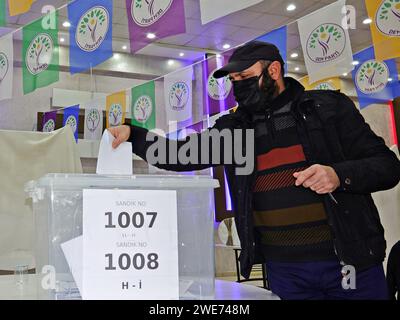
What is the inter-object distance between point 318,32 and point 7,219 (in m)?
2.85

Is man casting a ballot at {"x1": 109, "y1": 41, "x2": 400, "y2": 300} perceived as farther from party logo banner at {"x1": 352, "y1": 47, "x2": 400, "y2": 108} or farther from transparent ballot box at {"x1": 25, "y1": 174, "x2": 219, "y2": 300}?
party logo banner at {"x1": 352, "y1": 47, "x2": 400, "y2": 108}

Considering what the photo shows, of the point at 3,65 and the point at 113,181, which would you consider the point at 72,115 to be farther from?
the point at 113,181

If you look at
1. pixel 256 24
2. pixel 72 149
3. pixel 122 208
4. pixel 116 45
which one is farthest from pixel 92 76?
pixel 122 208

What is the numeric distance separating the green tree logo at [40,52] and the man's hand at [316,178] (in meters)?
2.92

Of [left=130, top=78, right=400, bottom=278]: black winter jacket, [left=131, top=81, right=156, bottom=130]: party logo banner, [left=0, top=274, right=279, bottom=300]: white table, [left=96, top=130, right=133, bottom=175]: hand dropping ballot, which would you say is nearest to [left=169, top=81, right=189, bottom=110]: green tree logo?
[left=131, top=81, right=156, bottom=130]: party logo banner

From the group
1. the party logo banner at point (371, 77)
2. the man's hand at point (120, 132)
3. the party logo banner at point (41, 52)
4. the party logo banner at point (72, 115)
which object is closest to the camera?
the man's hand at point (120, 132)

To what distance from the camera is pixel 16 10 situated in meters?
2.78

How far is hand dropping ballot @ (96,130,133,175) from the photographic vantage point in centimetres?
85

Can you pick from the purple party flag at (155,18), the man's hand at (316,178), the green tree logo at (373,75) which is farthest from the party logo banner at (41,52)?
the green tree logo at (373,75)

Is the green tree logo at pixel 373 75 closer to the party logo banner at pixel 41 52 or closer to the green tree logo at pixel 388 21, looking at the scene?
the green tree logo at pixel 388 21

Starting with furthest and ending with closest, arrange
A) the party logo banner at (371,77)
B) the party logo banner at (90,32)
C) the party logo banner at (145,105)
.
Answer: the party logo banner at (145,105) < the party logo banner at (371,77) < the party logo banner at (90,32)

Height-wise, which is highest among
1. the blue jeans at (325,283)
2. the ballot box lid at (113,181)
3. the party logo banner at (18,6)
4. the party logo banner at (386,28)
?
the party logo banner at (18,6)

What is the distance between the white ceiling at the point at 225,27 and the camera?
609cm
